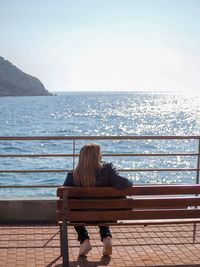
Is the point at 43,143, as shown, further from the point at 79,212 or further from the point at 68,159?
the point at 79,212

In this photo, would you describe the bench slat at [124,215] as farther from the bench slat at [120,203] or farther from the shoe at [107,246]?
the shoe at [107,246]

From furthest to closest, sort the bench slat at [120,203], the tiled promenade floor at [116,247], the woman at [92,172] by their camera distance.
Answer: the tiled promenade floor at [116,247], the woman at [92,172], the bench slat at [120,203]

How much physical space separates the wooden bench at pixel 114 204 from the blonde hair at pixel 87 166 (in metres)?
0.23

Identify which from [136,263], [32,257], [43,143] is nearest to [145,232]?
[136,263]

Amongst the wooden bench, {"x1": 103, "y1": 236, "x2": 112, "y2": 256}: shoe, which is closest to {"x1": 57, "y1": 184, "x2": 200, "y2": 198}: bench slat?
the wooden bench

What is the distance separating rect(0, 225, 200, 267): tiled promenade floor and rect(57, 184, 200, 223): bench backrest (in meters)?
0.68

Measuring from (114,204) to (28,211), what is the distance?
2.39 meters

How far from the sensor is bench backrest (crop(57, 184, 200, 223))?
5.11 m

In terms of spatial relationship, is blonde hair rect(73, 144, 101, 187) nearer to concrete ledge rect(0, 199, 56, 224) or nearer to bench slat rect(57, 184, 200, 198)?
bench slat rect(57, 184, 200, 198)

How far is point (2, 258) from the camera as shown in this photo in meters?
5.74

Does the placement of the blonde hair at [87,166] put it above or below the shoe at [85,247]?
above

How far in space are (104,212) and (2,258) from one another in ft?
4.38

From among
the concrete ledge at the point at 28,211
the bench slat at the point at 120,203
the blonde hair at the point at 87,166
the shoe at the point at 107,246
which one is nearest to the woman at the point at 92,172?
the blonde hair at the point at 87,166

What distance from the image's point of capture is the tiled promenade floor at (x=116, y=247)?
5680 mm
